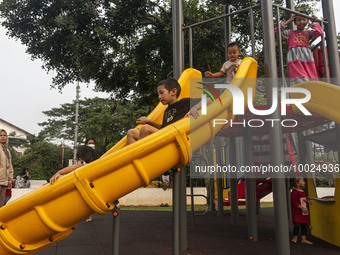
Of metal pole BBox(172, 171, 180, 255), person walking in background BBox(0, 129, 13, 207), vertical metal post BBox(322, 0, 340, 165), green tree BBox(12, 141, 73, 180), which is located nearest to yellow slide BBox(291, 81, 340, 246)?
vertical metal post BBox(322, 0, 340, 165)

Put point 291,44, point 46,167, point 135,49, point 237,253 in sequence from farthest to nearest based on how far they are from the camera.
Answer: point 46,167, point 135,49, point 291,44, point 237,253

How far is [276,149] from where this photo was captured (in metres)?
3.23

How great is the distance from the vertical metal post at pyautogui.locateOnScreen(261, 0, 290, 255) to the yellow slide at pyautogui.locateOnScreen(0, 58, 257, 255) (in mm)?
1043

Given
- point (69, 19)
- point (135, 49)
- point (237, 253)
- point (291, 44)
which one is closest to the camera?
point (237, 253)

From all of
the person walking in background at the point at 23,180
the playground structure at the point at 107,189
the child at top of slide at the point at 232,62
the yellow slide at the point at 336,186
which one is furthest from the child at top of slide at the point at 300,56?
the person walking in background at the point at 23,180

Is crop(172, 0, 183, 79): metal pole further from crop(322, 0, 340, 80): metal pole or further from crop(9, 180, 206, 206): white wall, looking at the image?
crop(9, 180, 206, 206): white wall

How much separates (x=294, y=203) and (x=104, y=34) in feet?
25.2

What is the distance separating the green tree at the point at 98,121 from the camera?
1996 cm

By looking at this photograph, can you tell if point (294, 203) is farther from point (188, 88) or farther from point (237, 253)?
point (188, 88)

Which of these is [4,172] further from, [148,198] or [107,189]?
[148,198]

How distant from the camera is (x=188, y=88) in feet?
14.3

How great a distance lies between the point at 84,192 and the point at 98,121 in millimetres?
20701

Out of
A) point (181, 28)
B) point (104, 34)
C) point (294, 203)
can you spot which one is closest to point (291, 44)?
point (181, 28)

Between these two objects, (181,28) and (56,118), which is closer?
(181,28)
